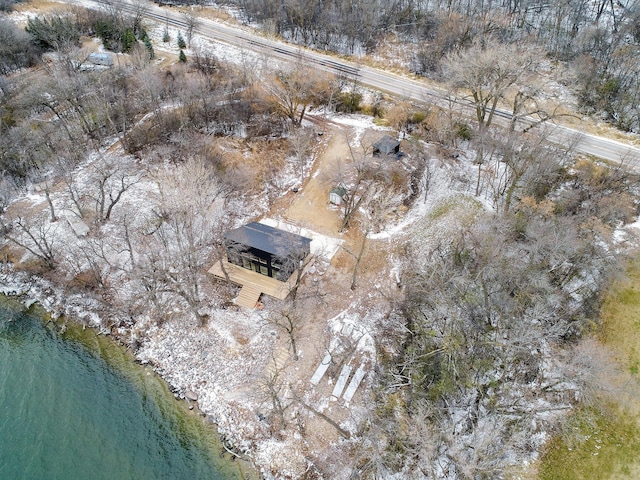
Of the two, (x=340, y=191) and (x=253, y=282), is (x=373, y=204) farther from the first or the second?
(x=253, y=282)

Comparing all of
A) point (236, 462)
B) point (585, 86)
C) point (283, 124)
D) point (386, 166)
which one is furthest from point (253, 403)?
point (585, 86)

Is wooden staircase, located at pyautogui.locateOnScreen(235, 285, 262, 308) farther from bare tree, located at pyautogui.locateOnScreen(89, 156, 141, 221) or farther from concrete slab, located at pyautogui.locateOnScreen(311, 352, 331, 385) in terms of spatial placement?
bare tree, located at pyautogui.locateOnScreen(89, 156, 141, 221)

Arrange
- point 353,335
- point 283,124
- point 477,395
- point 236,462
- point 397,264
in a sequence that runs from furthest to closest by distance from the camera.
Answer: point 283,124 < point 397,264 < point 353,335 < point 477,395 < point 236,462

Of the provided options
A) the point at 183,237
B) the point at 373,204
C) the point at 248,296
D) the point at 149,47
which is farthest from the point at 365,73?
the point at 248,296

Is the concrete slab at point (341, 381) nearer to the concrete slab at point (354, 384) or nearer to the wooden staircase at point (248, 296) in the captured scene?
the concrete slab at point (354, 384)

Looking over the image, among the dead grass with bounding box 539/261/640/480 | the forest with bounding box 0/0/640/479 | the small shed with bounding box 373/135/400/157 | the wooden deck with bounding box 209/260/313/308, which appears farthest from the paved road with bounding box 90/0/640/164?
the wooden deck with bounding box 209/260/313/308

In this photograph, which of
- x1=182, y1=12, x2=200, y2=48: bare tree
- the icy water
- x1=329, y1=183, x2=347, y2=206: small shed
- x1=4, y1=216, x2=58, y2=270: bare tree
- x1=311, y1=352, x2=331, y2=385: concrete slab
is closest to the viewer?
the icy water

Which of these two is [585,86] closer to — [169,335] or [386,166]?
[386,166]

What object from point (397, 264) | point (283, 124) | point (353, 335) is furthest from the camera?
point (283, 124)
